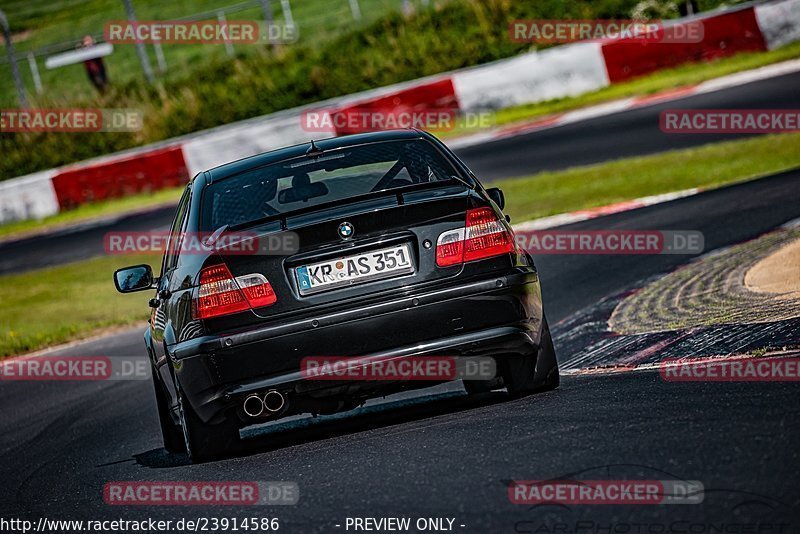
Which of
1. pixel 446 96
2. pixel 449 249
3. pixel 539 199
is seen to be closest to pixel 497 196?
pixel 449 249

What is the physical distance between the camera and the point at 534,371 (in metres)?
6.32

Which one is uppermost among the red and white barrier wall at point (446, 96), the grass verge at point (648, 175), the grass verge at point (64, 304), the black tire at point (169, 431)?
the black tire at point (169, 431)

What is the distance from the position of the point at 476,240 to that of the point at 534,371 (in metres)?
0.75

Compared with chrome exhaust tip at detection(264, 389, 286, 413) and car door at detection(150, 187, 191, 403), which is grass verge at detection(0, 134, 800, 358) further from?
chrome exhaust tip at detection(264, 389, 286, 413)

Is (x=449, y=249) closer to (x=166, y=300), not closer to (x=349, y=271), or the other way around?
(x=349, y=271)

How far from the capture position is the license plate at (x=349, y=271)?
5781mm

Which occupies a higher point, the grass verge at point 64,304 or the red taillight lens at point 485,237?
the red taillight lens at point 485,237

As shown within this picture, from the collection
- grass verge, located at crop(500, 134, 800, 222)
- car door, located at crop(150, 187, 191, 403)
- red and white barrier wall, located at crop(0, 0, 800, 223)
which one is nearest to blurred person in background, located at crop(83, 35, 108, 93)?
red and white barrier wall, located at crop(0, 0, 800, 223)

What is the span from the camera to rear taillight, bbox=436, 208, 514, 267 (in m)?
5.90

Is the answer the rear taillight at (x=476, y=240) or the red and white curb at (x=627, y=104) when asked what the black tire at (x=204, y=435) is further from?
the red and white curb at (x=627, y=104)

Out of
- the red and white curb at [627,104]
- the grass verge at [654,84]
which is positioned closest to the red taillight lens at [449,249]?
the red and white curb at [627,104]

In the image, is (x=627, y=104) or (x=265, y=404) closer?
(x=265, y=404)

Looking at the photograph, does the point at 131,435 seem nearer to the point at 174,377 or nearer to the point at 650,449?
the point at 174,377

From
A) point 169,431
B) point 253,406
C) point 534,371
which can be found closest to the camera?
point 253,406
